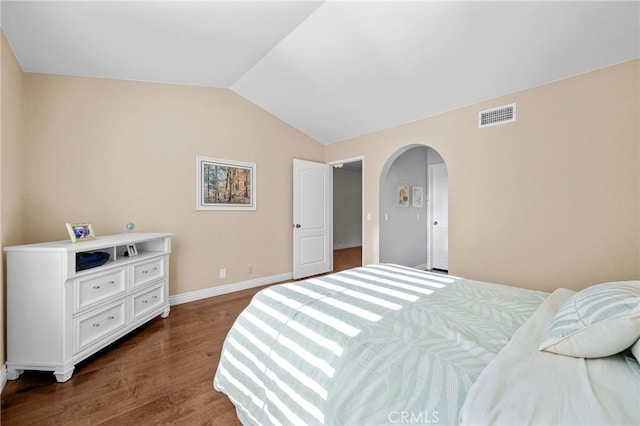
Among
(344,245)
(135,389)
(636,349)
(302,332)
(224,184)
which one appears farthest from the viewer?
(344,245)

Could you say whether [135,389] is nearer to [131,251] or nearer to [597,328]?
[131,251]

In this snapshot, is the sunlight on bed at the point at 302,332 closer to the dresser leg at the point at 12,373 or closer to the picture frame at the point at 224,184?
the dresser leg at the point at 12,373

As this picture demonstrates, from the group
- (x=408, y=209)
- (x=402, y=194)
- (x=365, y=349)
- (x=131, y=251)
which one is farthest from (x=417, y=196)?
(x=131, y=251)

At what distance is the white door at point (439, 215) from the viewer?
4746mm

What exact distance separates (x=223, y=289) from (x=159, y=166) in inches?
70.8

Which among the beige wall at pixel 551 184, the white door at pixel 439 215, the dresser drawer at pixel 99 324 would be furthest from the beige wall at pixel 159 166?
the white door at pixel 439 215

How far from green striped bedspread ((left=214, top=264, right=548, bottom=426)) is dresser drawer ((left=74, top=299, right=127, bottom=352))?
1.21 metres

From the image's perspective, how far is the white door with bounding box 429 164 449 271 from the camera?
4746 millimetres

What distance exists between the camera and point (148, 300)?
2594 millimetres

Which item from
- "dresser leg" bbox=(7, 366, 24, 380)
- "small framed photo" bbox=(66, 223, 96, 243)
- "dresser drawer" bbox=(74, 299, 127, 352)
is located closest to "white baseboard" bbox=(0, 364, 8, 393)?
"dresser leg" bbox=(7, 366, 24, 380)

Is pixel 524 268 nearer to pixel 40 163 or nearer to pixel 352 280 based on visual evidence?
pixel 352 280

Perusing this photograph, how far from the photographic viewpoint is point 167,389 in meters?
1.72

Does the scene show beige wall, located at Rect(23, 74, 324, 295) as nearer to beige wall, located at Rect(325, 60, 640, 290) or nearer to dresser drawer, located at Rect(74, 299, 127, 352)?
dresser drawer, located at Rect(74, 299, 127, 352)

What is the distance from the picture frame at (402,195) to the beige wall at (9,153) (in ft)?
14.5
